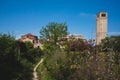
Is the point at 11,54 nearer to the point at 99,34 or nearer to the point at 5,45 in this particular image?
the point at 5,45

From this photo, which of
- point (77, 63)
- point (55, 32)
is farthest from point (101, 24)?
point (77, 63)

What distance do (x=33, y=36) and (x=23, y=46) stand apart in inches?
1550

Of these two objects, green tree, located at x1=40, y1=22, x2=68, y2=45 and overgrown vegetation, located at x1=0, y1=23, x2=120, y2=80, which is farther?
green tree, located at x1=40, y1=22, x2=68, y2=45

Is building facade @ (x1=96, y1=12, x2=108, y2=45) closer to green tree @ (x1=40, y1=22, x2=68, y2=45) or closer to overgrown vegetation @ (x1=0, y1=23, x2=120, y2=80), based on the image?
green tree @ (x1=40, y1=22, x2=68, y2=45)

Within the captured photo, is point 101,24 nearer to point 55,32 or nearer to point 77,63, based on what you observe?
point 55,32

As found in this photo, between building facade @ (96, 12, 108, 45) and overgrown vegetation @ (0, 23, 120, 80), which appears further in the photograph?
building facade @ (96, 12, 108, 45)

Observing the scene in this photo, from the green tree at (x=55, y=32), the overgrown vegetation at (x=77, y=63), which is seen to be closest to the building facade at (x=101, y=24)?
the green tree at (x=55, y=32)

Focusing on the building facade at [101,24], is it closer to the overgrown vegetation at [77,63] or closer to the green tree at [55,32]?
the green tree at [55,32]

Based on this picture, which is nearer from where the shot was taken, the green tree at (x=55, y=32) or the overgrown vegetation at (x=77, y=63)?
the overgrown vegetation at (x=77, y=63)

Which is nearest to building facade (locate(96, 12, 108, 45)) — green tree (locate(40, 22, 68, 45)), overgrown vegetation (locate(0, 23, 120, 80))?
green tree (locate(40, 22, 68, 45))

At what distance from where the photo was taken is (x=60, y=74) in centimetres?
1309

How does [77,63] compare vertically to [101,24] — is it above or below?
below

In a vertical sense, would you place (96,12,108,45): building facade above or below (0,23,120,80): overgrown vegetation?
above

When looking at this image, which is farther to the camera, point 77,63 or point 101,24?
point 101,24
